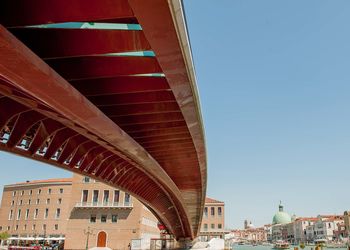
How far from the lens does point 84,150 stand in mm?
13555

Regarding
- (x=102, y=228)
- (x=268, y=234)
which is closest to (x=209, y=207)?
(x=102, y=228)

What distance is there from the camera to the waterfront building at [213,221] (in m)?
70.2

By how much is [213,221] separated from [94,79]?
68.1 meters

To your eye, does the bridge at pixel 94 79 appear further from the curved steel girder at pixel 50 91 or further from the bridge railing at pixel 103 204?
the bridge railing at pixel 103 204

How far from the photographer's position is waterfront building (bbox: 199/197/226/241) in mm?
70250

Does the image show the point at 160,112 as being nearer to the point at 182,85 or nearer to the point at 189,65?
the point at 182,85

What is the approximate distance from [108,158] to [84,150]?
7.06ft

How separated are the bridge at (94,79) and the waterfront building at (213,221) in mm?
59250

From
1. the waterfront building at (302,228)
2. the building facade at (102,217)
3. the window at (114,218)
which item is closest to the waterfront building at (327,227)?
the waterfront building at (302,228)

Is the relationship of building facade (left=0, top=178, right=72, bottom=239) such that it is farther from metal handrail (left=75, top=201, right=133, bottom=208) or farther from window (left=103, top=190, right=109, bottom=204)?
window (left=103, top=190, right=109, bottom=204)

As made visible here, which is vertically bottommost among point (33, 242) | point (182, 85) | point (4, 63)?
point (33, 242)

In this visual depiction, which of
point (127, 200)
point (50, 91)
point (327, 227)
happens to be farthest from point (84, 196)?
point (327, 227)

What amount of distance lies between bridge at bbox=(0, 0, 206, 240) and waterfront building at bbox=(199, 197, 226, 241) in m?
59.3

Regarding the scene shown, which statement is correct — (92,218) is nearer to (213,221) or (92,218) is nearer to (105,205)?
(105,205)
